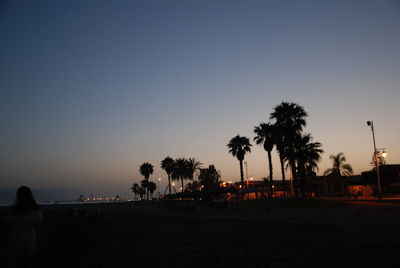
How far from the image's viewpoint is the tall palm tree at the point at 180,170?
3871 inches

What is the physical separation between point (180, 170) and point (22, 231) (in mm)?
92762

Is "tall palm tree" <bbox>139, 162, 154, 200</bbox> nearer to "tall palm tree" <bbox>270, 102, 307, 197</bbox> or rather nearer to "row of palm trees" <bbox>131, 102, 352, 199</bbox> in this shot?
"row of palm trees" <bbox>131, 102, 352, 199</bbox>

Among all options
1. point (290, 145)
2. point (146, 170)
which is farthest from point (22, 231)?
point (146, 170)

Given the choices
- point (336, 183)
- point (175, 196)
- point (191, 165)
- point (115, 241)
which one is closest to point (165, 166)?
point (191, 165)

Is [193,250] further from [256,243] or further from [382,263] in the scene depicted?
[382,263]

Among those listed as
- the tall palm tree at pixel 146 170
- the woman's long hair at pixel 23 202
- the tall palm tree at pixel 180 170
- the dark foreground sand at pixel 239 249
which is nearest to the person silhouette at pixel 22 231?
the woman's long hair at pixel 23 202

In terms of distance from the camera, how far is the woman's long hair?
6.31 metres

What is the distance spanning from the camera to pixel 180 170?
9844 cm

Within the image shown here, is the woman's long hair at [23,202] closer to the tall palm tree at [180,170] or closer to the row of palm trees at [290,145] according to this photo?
the row of palm trees at [290,145]

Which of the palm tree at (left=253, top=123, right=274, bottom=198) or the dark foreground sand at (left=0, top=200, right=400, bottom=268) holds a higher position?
the palm tree at (left=253, top=123, right=274, bottom=198)

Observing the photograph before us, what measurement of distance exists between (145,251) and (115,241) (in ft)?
11.7

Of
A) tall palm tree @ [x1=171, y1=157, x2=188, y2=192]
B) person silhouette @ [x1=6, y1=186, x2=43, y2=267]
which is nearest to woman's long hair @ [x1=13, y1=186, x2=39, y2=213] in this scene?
person silhouette @ [x1=6, y1=186, x2=43, y2=267]

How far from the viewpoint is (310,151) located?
52812 millimetres

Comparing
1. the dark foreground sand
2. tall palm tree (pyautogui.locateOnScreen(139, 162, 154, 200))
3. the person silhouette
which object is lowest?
the dark foreground sand
